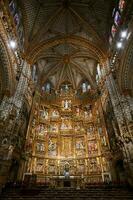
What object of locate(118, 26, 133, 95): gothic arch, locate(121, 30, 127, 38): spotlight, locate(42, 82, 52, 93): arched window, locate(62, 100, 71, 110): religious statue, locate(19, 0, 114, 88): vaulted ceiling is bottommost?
locate(118, 26, 133, 95): gothic arch

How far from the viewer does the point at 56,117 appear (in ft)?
89.7

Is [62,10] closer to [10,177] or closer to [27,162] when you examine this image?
[27,162]

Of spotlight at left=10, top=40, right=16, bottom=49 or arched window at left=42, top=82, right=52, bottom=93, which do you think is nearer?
Answer: spotlight at left=10, top=40, right=16, bottom=49

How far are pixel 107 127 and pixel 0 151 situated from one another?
1434cm

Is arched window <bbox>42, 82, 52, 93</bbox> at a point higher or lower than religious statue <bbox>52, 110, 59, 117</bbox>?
higher

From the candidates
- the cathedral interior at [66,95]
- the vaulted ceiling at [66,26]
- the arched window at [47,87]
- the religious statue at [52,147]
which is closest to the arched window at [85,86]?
the cathedral interior at [66,95]

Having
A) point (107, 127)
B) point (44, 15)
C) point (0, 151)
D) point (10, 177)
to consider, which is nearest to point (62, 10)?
point (44, 15)

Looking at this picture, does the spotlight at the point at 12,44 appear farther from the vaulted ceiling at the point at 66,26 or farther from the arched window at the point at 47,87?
the arched window at the point at 47,87

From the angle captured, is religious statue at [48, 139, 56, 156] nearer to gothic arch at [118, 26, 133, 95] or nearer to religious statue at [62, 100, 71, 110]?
religious statue at [62, 100, 71, 110]

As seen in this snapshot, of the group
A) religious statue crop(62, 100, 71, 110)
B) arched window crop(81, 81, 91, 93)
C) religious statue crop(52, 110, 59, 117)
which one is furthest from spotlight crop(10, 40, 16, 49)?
arched window crop(81, 81, 91, 93)

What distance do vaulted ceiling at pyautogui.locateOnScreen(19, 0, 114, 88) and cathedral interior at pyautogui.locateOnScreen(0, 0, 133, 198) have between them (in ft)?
0.44

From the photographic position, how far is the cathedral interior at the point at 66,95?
15.9 m

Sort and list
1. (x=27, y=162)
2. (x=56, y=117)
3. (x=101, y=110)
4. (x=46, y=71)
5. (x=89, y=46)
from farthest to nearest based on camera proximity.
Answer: (x=46, y=71)
(x=56, y=117)
(x=89, y=46)
(x=101, y=110)
(x=27, y=162)

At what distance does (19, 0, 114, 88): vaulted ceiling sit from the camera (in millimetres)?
22364
